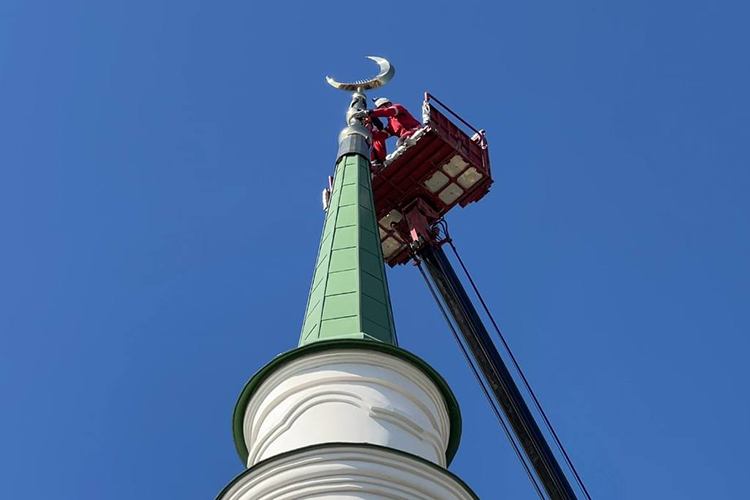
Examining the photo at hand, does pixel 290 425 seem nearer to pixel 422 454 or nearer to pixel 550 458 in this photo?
pixel 422 454

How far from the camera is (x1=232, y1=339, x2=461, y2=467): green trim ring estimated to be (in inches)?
412

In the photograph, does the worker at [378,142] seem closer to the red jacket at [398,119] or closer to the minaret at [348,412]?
the red jacket at [398,119]

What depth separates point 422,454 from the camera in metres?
9.85

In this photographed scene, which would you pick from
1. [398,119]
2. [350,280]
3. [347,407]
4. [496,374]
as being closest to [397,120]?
[398,119]

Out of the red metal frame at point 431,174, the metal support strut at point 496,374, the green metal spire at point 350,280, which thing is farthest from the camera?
the red metal frame at point 431,174

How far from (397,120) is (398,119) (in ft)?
0.11

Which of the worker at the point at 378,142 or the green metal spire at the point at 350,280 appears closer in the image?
the green metal spire at the point at 350,280

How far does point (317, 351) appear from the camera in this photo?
10453 mm

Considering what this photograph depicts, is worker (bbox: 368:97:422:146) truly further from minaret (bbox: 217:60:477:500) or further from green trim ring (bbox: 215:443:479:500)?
green trim ring (bbox: 215:443:479:500)

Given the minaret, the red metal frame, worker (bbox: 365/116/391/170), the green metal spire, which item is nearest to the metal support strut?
the red metal frame

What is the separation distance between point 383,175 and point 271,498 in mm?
18328

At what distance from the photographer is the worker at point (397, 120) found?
2689cm

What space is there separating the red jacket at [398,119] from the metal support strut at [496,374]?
2.86m

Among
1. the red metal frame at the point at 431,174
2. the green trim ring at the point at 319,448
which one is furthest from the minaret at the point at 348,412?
the red metal frame at the point at 431,174
